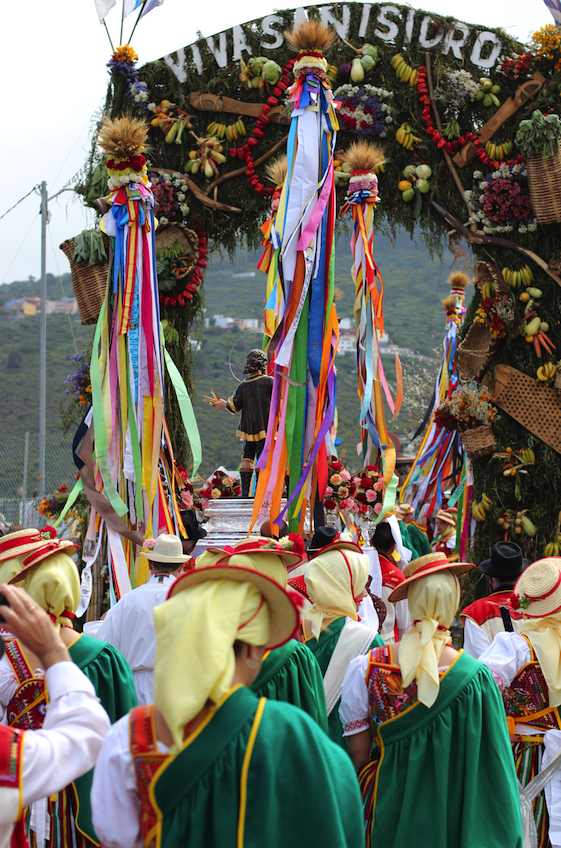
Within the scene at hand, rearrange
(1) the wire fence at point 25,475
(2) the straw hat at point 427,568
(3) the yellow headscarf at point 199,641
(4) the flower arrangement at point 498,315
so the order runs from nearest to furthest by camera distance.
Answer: (3) the yellow headscarf at point 199,641
(2) the straw hat at point 427,568
(4) the flower arrangement at point 498,315
(1) the wire fence at point 25,475

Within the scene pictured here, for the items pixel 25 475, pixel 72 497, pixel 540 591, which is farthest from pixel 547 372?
pixel 25 475

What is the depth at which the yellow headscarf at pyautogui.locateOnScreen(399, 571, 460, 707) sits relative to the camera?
7.52ft

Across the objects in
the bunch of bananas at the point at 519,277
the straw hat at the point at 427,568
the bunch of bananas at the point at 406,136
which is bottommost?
the straw hat at the point at 427,568

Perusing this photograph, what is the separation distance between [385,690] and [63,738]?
1.13 m

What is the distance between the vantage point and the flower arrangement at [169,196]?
7.64 meters

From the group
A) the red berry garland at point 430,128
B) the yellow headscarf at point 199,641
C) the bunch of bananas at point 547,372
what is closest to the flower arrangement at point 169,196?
the red berry garland at point 430,128

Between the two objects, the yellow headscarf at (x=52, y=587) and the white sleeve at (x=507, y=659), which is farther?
the white sleeve at (x=507, y=659)

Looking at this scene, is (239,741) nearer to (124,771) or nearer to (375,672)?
(124,771)

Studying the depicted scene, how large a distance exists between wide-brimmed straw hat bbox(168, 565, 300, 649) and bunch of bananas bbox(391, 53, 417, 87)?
22.6ft

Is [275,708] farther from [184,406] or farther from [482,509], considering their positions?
[482,509]

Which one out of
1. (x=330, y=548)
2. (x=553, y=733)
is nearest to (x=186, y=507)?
(x=330, y=548)

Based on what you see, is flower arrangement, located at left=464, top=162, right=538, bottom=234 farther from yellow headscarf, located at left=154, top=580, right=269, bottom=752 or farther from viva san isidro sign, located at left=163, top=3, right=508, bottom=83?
yellow headscarf, located at left=154, top=580, right=269, bottom=752

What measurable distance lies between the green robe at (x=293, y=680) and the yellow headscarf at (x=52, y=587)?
0.69 metres

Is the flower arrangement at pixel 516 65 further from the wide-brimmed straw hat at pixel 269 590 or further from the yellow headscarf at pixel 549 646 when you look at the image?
the wide-brimmed straw hat at pixel 269 590
